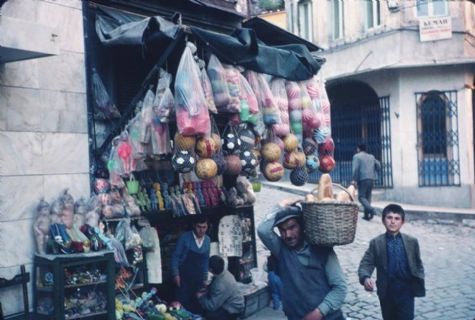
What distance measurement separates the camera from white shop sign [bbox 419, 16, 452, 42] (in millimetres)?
15430

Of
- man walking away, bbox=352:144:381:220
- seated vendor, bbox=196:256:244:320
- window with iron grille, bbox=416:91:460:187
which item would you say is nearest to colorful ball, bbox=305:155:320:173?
seated vendor, bbox=196:256:244:320

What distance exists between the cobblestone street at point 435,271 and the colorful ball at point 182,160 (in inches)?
130

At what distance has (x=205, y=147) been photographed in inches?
209

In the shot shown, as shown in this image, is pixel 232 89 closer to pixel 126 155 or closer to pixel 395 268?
pixel 126 155

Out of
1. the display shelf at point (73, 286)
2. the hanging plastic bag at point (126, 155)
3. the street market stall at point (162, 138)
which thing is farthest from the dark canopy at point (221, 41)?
the display shelf at point (73, 286)

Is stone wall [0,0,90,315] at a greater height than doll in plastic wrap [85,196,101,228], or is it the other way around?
stone wall [0,0,90,315]

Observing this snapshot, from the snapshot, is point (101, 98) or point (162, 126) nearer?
point (162, 126)

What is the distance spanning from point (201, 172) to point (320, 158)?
233cm

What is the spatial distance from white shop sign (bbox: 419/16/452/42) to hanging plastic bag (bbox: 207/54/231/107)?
1189 cm

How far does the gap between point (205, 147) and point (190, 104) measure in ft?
1.76

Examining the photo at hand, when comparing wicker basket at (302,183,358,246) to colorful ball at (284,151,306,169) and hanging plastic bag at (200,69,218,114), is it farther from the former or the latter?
colorful ball at (284,151,306,169)

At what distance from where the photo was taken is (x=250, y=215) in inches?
337

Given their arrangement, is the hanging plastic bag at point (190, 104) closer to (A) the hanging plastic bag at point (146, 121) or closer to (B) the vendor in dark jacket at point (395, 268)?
(A) the hanging plastic bag at point (146, 121)

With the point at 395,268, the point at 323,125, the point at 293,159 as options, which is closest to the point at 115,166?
the point at 293,159
